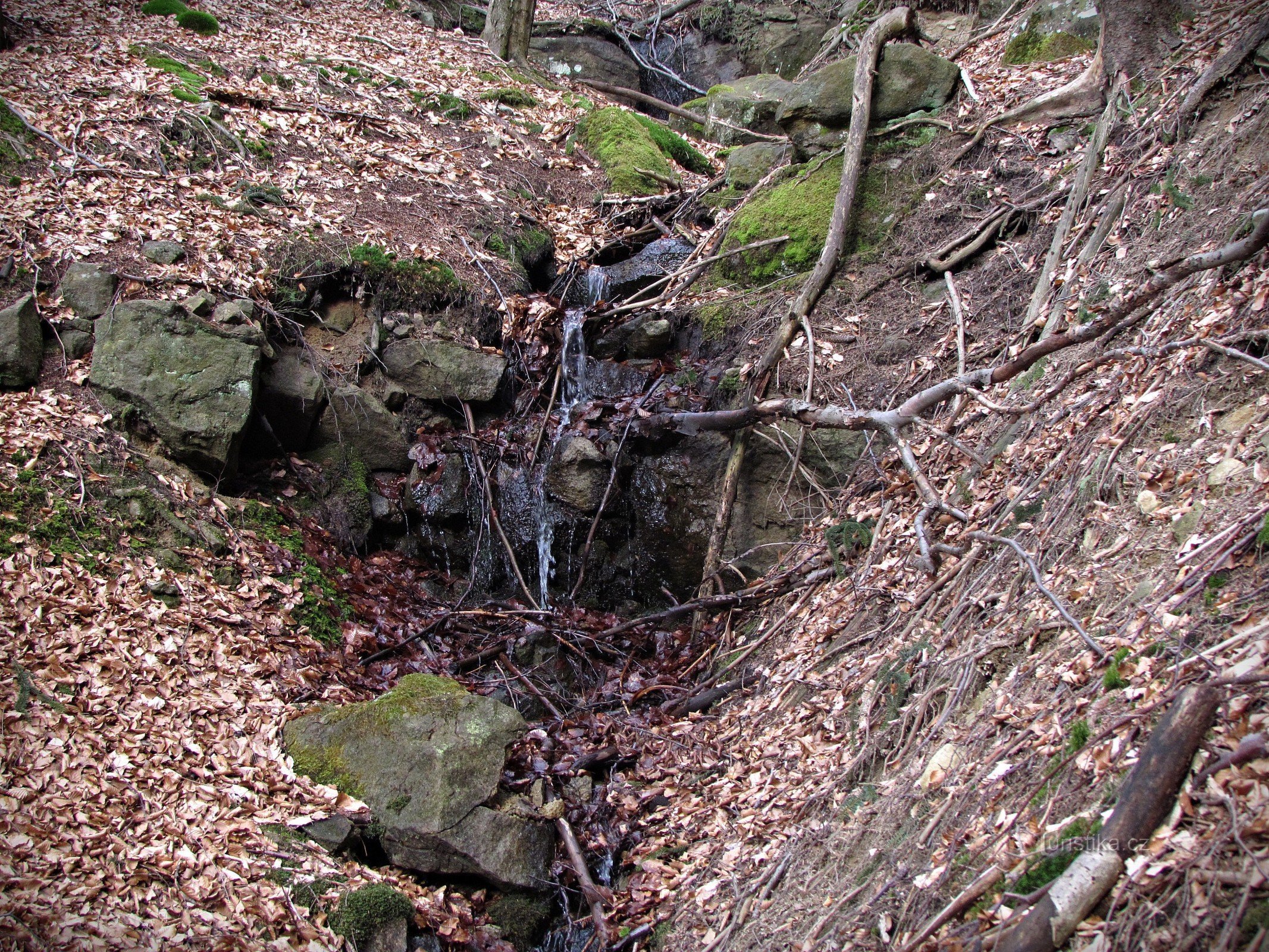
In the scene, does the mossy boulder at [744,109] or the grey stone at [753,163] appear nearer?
the grey stone at [753,163]

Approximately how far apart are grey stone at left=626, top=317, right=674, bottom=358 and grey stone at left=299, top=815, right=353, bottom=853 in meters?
5.30

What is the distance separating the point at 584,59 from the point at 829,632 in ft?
46.3

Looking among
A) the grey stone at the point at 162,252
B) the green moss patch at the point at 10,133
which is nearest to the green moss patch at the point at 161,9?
the green moss patch at the point at 10,133

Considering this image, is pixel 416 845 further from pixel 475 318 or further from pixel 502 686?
pixel 475 318

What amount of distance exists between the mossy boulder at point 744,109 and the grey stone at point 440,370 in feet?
18.1

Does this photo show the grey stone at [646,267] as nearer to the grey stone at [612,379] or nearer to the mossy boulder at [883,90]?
the grey stone at [612,379]

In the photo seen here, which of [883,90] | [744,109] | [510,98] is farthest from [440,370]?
[744,109]

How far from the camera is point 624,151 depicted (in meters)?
10.8

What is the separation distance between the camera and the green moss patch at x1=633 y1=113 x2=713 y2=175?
11500mm

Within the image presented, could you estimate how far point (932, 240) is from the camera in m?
7.21

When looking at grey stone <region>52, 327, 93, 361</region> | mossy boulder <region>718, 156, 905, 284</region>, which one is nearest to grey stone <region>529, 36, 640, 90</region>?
mossy boulder <region>718, 156, 905, 284</region>

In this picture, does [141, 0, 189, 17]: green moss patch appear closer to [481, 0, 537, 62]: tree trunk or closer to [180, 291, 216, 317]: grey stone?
[481, 0, 537, 62]: tree trunk

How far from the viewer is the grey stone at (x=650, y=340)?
26.2 feet

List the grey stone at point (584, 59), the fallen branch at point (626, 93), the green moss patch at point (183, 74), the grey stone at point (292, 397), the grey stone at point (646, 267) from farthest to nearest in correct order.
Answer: the grey stone at point (584, 59) < the fallen branch at point (626, 93) < the grey stone at point (646, 267) < the green moss patch at point (183, 74) < the grey stone at point (292, 397)
